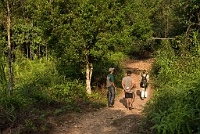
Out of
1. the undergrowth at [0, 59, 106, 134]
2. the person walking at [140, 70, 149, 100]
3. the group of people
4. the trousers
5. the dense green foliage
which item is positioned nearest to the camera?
the dense green foliage

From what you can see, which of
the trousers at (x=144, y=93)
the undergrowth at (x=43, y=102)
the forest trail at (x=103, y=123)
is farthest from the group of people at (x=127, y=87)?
the trousers at (x=144, y=93)

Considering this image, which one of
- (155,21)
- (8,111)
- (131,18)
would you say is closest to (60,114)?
(8,111)

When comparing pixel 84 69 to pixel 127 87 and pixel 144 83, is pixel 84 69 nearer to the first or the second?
pixel 144 83

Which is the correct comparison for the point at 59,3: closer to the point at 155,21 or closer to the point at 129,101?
the point at 129,101

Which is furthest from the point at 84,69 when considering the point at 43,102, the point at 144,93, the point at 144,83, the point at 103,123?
the point at 103,123

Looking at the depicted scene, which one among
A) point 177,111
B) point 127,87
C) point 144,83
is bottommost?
point 144,83

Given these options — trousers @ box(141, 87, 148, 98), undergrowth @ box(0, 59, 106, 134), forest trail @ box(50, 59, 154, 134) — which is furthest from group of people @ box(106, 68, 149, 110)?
trousers @ box(141, 87, 148, 98)

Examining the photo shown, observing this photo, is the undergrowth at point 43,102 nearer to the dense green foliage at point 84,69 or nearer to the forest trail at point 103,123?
the dense green foliage at point 84,69

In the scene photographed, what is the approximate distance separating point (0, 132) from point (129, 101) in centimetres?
493

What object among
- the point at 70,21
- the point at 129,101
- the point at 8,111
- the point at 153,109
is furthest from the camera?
the point at 70,21

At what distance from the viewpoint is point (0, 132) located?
20.3 ft

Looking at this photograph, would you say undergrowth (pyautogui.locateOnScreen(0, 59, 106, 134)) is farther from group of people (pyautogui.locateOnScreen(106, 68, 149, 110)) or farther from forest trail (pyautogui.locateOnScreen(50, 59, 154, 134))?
group of people (pyautogui.locateOnScreen(106, 68, 149, 110))

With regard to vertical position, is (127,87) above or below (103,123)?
above

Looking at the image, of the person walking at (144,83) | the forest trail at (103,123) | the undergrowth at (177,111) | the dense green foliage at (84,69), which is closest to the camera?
the undergrowth at (177,111)
